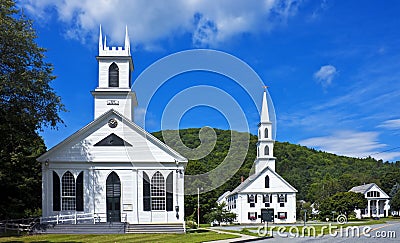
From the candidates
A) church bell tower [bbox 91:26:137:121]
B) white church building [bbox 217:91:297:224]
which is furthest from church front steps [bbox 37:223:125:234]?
white church building [bbox 217:91:297:224]

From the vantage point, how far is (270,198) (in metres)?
69.6

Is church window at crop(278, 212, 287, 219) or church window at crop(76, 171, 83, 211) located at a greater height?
church window at crop(76, 171, 83, 211)

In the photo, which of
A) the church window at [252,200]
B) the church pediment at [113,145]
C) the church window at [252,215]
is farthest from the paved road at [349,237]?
the church window at [252,200]

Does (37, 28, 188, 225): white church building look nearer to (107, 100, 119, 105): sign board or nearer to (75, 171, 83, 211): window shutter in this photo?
(75, 171, 83, 211): window shutter

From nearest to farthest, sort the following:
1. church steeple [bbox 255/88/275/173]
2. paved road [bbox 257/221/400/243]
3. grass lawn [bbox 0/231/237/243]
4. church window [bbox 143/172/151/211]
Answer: paved road [bbox 257/221/400/243] < grass lawn [bbox 0/231/237/243] < church window [bbox 143/172/151/211] < church steeple [bbox 255/88/275/173]

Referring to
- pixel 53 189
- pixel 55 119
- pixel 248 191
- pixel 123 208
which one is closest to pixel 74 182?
pixel 53 189

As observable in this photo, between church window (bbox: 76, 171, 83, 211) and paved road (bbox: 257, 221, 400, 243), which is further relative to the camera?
church window (bbox: 76, 171, 83, 211)

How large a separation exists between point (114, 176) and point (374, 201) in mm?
64227

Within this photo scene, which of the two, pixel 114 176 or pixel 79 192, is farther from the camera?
pixel 114 176

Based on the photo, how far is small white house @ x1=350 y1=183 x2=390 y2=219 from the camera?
8450 centimetres

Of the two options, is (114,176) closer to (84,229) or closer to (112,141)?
(112,141)

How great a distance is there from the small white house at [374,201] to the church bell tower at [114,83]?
55.7m

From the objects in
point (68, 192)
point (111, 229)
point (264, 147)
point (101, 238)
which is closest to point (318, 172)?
point (264, 147)

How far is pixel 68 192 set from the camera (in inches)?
1385
